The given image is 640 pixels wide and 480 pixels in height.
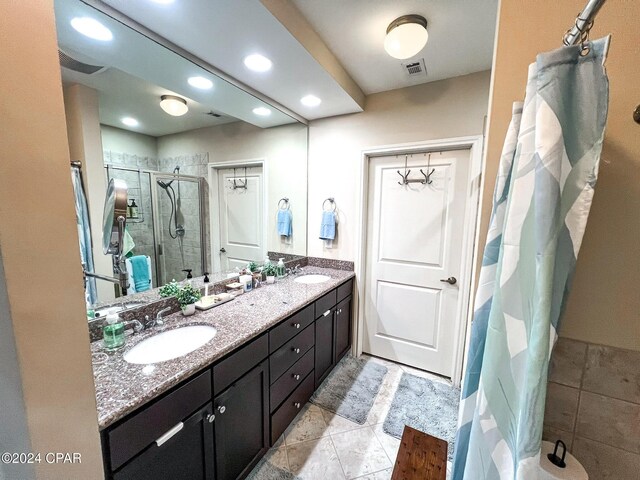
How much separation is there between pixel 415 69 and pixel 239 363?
2235 mm

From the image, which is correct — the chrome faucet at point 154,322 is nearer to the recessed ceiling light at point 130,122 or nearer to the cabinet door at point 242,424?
the cabinet door at point 242,424

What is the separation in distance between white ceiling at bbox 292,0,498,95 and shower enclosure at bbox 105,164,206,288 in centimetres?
124

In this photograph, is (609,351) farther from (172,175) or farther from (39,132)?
(172,175)

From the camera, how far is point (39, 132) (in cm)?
55

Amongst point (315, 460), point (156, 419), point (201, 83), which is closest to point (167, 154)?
point (201, 83)

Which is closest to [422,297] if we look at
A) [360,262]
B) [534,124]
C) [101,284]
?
[360,262]

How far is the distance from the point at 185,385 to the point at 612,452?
4.65 ft

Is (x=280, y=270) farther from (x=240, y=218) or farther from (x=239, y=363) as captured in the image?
(x=239, y=363)

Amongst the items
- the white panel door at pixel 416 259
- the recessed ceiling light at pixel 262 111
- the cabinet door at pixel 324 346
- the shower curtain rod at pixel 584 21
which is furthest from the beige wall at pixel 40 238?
the white panel door at pixel 416 259

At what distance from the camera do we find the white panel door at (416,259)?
216 cm

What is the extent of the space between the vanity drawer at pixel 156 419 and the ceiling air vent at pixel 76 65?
56.4 inches

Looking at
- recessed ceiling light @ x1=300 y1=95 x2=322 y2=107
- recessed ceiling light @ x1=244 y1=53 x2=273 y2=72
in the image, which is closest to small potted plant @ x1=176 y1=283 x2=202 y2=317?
recessed ceiling light @ x1=244 y1=53 x2=273 y2=72

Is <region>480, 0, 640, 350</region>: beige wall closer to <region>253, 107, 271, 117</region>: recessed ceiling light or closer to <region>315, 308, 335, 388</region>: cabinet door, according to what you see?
<region>315, 308, 335, 388</region>: cabinet door

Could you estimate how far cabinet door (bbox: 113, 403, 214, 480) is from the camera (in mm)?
854
